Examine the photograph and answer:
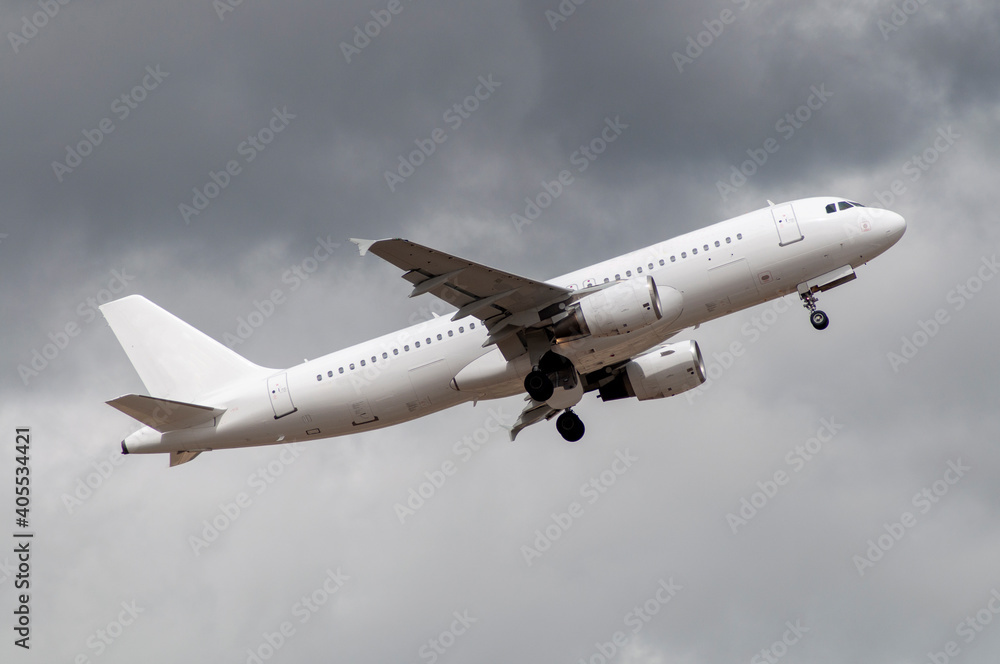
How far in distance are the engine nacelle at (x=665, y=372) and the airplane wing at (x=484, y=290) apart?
8.17 meters

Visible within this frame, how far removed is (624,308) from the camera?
41781mm

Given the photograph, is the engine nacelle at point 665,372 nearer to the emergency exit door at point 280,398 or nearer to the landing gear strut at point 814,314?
the landing gear strut at point 814,314

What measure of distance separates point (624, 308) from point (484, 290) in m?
5.41

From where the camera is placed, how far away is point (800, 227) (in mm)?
43594

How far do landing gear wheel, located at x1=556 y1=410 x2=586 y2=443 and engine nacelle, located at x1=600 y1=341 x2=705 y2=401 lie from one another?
2574mm

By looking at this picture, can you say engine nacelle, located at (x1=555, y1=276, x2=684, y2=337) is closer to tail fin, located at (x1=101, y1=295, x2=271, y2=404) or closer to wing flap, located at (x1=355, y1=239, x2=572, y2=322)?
wing flap, located at (x1=355, y1=239, x2=572, y2=322)

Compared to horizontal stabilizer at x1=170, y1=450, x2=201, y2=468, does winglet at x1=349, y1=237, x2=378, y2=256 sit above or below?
above

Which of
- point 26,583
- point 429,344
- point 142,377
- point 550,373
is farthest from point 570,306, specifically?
point 26,583

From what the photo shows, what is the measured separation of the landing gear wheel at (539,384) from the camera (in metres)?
44.4

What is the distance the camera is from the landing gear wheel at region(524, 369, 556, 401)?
146ft

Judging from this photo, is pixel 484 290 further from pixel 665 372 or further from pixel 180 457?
pixel 180 457

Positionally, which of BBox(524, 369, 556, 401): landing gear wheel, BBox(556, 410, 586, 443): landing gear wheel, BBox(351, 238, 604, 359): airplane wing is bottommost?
BBox(556, 410, 586, 443): landing gear wheel

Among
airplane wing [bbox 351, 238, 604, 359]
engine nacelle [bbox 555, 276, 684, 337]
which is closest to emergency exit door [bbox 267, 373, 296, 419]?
airplane wing [bbox 351, 238, 604, 359]

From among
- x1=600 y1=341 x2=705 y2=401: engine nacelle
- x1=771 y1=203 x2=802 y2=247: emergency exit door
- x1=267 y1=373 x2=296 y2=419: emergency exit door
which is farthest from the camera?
x1=600 y1=341 x2=705 y2=401: engine nacelle
